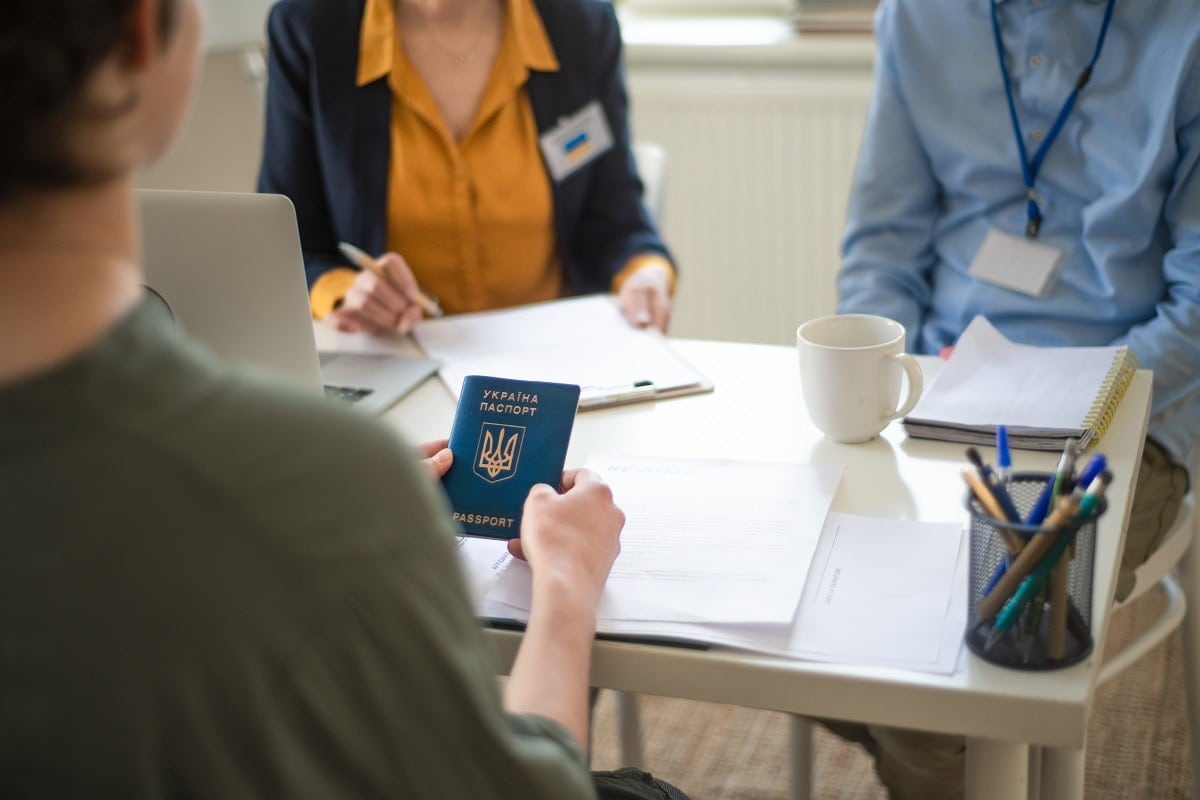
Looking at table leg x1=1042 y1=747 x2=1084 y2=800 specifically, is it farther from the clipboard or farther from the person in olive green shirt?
the person in olive green shirt

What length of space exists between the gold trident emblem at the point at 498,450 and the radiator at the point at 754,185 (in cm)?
174

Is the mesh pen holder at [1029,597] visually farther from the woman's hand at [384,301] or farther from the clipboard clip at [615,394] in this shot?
the woman's hand at [384,301]

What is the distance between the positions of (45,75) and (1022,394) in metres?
1.01

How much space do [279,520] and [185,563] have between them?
0.04m

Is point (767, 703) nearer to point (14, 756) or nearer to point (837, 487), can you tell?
point (837, 487)

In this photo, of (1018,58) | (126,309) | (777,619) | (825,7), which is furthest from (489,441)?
(825,7)

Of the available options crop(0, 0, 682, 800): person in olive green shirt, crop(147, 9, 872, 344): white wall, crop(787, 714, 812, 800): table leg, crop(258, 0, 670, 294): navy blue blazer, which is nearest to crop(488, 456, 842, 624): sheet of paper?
crop(0, 0, 682, 800): person in olive green shirt

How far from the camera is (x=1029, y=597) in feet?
2.67

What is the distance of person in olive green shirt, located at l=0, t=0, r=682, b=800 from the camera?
0.49 meters

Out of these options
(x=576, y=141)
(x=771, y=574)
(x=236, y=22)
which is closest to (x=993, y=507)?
(x=771, y=574)

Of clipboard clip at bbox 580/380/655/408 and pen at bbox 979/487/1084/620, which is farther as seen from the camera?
clipboard clip at bbox 580/380/655/408

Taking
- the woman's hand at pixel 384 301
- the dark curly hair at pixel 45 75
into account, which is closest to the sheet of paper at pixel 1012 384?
the woman's hand at pixel 384 301

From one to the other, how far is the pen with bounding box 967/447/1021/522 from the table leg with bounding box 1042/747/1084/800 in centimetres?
32

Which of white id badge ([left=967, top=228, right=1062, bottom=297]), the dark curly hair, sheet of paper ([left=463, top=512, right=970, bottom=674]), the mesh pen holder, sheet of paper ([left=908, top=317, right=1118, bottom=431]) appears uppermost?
the dark curly hair
